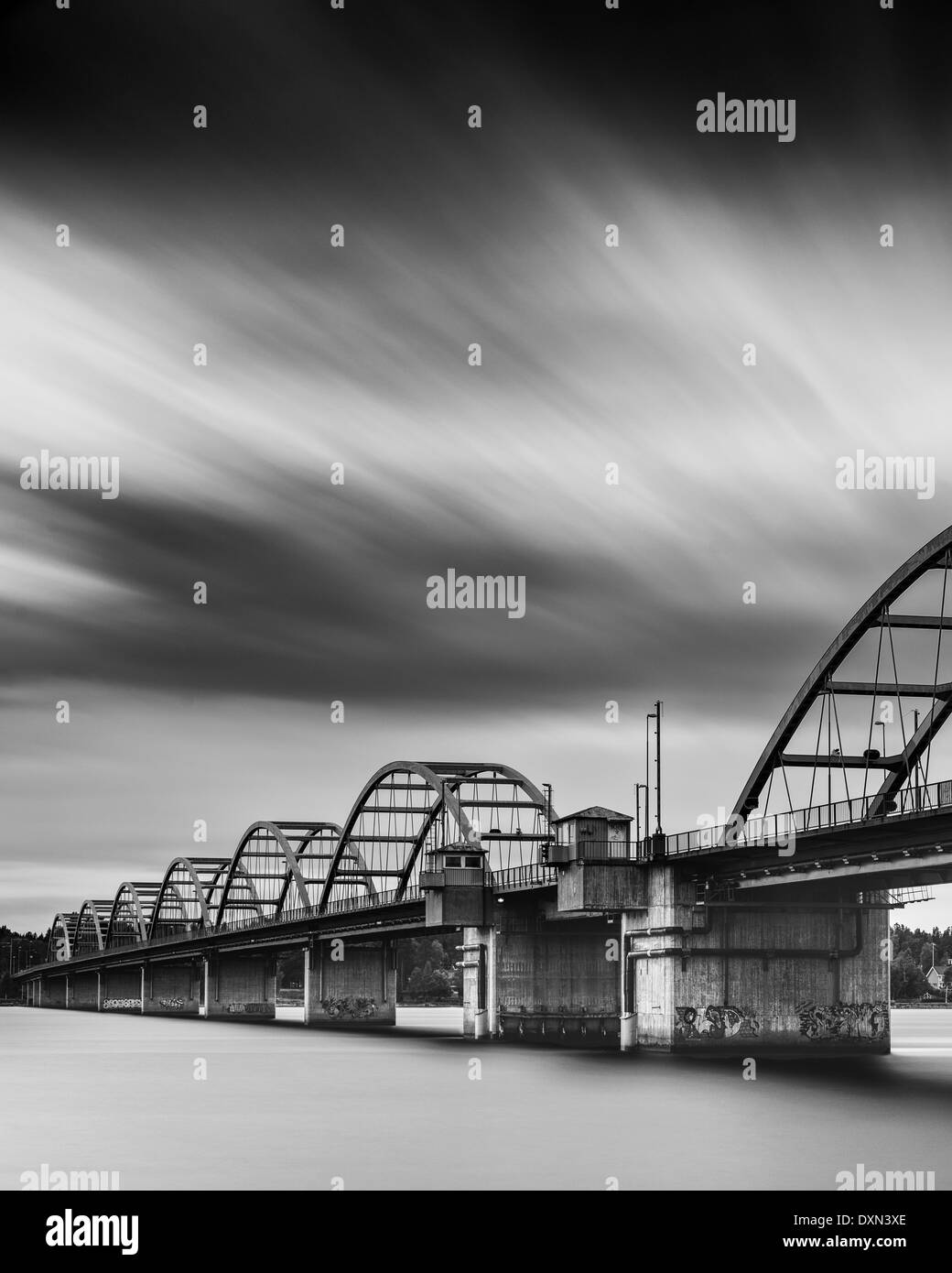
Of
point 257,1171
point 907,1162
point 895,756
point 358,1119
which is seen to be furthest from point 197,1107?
point 895,756

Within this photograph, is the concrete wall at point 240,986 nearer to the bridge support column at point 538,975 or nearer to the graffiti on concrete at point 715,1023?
the bridge support column at point 538,975

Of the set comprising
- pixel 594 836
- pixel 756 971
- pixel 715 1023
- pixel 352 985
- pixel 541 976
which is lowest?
pixel 352 985

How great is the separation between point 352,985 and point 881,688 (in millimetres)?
72637

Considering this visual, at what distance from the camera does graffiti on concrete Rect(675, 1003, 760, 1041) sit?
219ft

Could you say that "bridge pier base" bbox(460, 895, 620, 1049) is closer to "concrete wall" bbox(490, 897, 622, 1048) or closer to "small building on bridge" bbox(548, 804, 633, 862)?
"concrete wall" bbox(490, 897, 622, 1048)

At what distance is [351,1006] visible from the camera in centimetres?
12750

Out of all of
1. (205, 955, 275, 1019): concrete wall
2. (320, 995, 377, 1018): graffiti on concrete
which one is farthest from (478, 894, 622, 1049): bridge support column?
(205, 955, 275, 1019): concrete wall

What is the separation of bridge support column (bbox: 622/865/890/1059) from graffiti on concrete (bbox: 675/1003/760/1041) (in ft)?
0.12

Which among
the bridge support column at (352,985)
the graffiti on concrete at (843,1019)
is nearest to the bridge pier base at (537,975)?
the graffiti on concrete at (843,1019)

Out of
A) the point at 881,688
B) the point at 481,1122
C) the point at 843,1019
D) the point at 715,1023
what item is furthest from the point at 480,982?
the point at 481,1122

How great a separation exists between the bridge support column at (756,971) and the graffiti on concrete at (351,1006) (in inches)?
2360

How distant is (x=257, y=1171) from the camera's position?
31.5 metres

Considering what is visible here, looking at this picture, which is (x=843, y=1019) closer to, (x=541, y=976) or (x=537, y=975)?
(x=541, y=976)

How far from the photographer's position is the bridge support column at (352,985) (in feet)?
415
